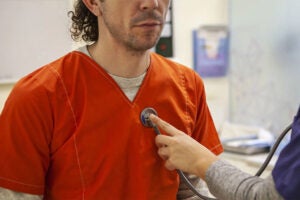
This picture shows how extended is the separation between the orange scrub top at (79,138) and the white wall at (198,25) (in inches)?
48.4

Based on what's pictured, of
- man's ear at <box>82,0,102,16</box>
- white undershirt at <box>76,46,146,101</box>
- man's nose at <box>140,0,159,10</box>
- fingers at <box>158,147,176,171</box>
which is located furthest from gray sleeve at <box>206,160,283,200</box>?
man's ear at <box>82,0,102,16</box>

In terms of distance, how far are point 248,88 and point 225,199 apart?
66.4 inches

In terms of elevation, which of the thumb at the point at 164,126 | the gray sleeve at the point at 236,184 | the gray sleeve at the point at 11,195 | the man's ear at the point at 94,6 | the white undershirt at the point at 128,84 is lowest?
the gray sleeve at the point at 11,195

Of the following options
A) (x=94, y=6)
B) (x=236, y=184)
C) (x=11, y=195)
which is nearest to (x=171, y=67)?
(x=94, y=6)

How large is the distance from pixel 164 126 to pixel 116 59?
237 mm

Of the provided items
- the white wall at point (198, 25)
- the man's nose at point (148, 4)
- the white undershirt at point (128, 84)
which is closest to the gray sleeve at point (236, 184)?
the white undershirt at point (128, 84)

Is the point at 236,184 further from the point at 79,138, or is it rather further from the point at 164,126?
the point at 79,138

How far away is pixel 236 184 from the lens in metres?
0.91

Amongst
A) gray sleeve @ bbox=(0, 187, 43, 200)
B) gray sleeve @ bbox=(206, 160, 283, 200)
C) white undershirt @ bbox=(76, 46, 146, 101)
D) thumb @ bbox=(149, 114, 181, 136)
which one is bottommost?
gray sleeve @ bbox=(0, 187, 43, 200)

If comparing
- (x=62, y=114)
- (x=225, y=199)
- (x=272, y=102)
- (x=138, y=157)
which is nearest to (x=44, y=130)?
(x=62, y=114)

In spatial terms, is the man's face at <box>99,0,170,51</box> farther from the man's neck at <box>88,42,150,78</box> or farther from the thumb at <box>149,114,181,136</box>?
the thumb at <box>149,114,181,136</box>

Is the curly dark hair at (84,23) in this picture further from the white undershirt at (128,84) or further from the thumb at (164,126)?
the thumb at (164,126)

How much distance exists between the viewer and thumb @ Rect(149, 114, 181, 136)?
3.64 feet

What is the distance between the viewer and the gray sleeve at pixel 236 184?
2.80ft
